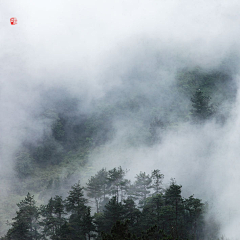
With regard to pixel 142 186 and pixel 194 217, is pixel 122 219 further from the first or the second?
pixel 142 186

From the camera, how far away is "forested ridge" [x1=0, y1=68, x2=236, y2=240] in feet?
148

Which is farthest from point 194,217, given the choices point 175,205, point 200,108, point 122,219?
point 200,108

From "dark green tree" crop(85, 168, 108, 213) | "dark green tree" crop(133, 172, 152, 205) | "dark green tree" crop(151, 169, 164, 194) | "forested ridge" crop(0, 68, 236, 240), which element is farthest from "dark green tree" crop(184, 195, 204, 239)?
"dark green tree" crop(85, 168, 108, 213)

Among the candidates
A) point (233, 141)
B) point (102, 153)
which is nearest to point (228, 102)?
point (233, 141)

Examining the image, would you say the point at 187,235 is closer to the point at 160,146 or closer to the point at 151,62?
the point at 160,146

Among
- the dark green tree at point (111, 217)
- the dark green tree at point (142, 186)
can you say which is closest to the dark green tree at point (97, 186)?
the dark green tree at point (142, 186)

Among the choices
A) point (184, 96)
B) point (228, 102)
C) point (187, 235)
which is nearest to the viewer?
point (187, 235)

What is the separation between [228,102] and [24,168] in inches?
3341

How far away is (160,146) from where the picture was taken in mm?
98125

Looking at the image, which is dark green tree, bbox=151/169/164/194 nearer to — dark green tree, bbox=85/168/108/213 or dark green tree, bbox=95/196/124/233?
dark green tree, bbox=85/168/108/213

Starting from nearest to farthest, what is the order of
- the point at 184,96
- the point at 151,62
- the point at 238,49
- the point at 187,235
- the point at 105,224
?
the point at 105,224
the point at 187,235
the point at 184,96
the point at 238,49
the point at 151,62

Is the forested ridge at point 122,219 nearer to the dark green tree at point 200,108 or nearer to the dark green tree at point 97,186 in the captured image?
the dark green tree at point 97,186

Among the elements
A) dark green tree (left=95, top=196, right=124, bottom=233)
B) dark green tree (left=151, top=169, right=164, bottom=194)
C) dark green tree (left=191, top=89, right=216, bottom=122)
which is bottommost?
dark green tree (left=95, top=196, right=124, bottom=233)

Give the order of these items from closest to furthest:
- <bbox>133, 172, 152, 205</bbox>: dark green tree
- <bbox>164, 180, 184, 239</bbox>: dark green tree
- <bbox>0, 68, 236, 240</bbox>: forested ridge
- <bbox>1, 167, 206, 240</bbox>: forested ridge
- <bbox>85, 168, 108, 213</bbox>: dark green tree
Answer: <bbox>1, 167, 206, 240</bbox>: forested ridge < <bbox>164, 180, 184, 239</bbox>: dark green tree < <bbox>0, 68, 236, 240</bbox>: forested ridge < <bbox>133, 172, 152, 205</bbox>: dark green tree < <bbox>85, 168, 108, 213</bbox>: dark green tree
